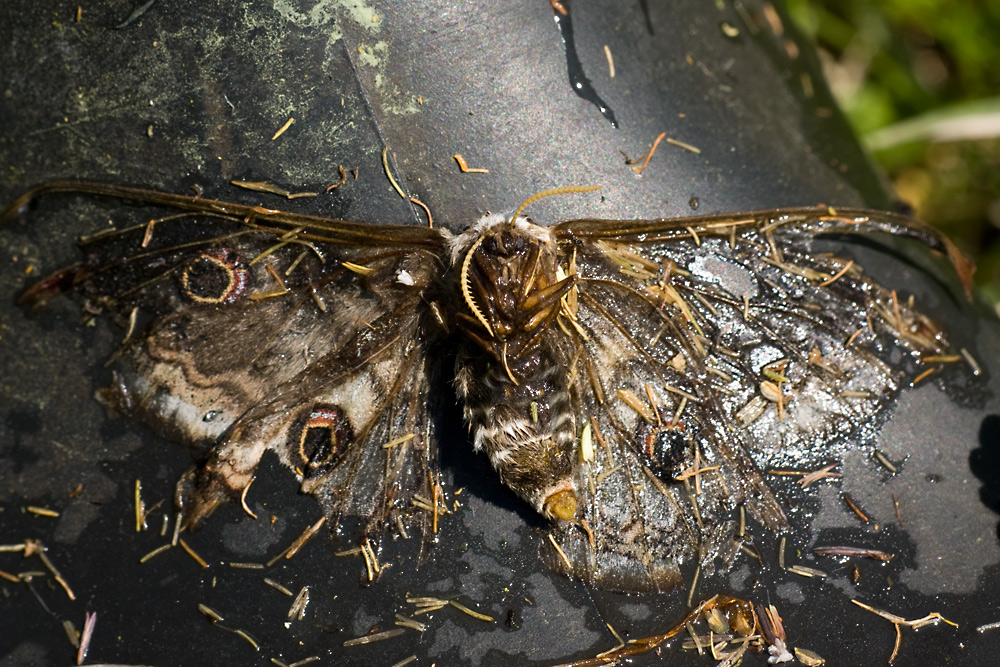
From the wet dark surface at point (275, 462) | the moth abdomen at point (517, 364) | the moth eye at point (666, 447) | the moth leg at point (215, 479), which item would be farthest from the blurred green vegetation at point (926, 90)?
the moth leg at point (215, 479)

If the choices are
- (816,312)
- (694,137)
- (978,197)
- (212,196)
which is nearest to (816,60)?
(694,137)

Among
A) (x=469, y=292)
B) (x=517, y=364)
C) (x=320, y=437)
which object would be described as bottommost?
(x=320, y=437)

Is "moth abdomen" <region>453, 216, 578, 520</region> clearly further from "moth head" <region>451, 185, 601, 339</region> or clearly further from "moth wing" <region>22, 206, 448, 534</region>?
"moth wing" <region>22, 206, 448, 534</region>

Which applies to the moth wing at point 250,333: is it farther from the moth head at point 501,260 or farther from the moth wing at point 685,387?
the moth wing at point 685,387

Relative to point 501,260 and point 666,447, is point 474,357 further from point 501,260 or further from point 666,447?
point 666,447

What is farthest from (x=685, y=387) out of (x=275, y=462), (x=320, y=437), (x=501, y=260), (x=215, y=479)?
(x=215, y=479)

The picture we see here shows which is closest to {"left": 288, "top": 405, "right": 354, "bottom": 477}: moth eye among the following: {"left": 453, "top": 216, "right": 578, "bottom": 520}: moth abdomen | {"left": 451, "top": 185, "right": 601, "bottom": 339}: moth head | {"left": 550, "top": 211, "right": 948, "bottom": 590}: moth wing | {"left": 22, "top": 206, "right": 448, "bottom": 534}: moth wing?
{"left": 22, "top": 206, "right": 448, "bottom": 534}: moth wing
